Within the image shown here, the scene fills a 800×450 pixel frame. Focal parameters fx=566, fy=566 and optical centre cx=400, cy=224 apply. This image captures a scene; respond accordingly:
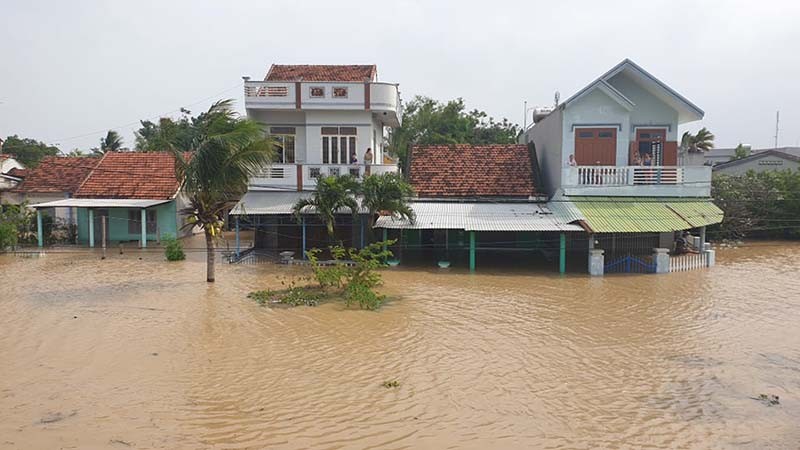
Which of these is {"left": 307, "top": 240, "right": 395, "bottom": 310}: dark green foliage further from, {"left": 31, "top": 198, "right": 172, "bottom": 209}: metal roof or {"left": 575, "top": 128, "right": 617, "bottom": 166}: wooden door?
{"left": 31, "top": 198, "right": 172, "bottom": 209}: metal roof

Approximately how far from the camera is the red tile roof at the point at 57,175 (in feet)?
80.4

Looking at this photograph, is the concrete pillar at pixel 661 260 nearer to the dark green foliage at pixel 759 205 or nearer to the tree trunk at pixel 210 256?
the dark green foliage at pixel 759 205

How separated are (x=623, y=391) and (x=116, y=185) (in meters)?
21.9

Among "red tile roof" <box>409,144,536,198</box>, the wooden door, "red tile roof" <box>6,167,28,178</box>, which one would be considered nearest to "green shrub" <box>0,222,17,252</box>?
"red tile roof" <box>6,167,28,178</box>

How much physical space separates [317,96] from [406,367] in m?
12.7

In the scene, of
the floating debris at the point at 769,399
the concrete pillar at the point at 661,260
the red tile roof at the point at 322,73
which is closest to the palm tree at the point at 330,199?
the red tile roof at the point at 322,73

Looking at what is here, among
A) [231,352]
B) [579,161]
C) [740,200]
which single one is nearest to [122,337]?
[231,352]

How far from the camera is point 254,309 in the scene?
11.6 metres

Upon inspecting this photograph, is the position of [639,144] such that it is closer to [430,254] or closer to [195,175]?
[430,254]

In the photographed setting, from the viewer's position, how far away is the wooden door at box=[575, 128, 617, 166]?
60.1 feet

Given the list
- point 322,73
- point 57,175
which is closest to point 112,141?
point 57,175

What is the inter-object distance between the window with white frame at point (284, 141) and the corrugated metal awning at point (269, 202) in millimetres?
1527

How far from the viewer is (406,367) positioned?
827cm

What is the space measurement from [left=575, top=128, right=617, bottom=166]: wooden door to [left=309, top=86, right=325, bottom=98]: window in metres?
8.45
